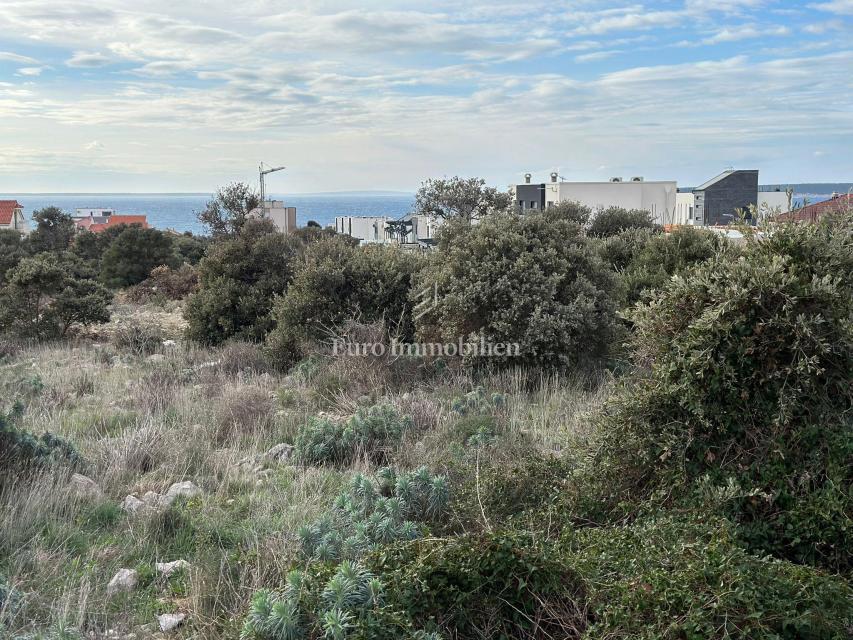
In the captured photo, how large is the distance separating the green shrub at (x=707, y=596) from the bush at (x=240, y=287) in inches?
399

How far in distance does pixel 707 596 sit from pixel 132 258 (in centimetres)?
2676

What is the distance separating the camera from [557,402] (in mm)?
6906

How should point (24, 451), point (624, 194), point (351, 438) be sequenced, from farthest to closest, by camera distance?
point (624, 194) < point (351, 438) < point (24, 451)

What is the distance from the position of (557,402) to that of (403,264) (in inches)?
179

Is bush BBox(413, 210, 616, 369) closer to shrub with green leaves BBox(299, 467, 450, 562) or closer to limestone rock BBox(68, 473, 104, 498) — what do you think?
shrub with green leaves BBox(299, 467, 450, 562)

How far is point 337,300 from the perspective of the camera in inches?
408

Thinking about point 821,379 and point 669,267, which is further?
point 669,267

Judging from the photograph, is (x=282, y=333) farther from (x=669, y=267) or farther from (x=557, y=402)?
(x=669, y=267)

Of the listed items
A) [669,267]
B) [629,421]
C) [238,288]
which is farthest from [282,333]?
[629,421]

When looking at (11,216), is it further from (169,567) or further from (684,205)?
(169,567)

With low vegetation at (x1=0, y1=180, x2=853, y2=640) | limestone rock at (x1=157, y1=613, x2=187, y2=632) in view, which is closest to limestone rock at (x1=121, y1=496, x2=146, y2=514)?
low vegetation at (x1=0, y1=180, x2=853, y2=640)

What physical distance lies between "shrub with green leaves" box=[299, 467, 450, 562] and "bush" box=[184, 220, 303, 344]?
841 centimetres

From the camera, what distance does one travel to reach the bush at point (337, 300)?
1015 centimetres

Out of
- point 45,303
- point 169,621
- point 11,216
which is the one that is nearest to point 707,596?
point 169,621
